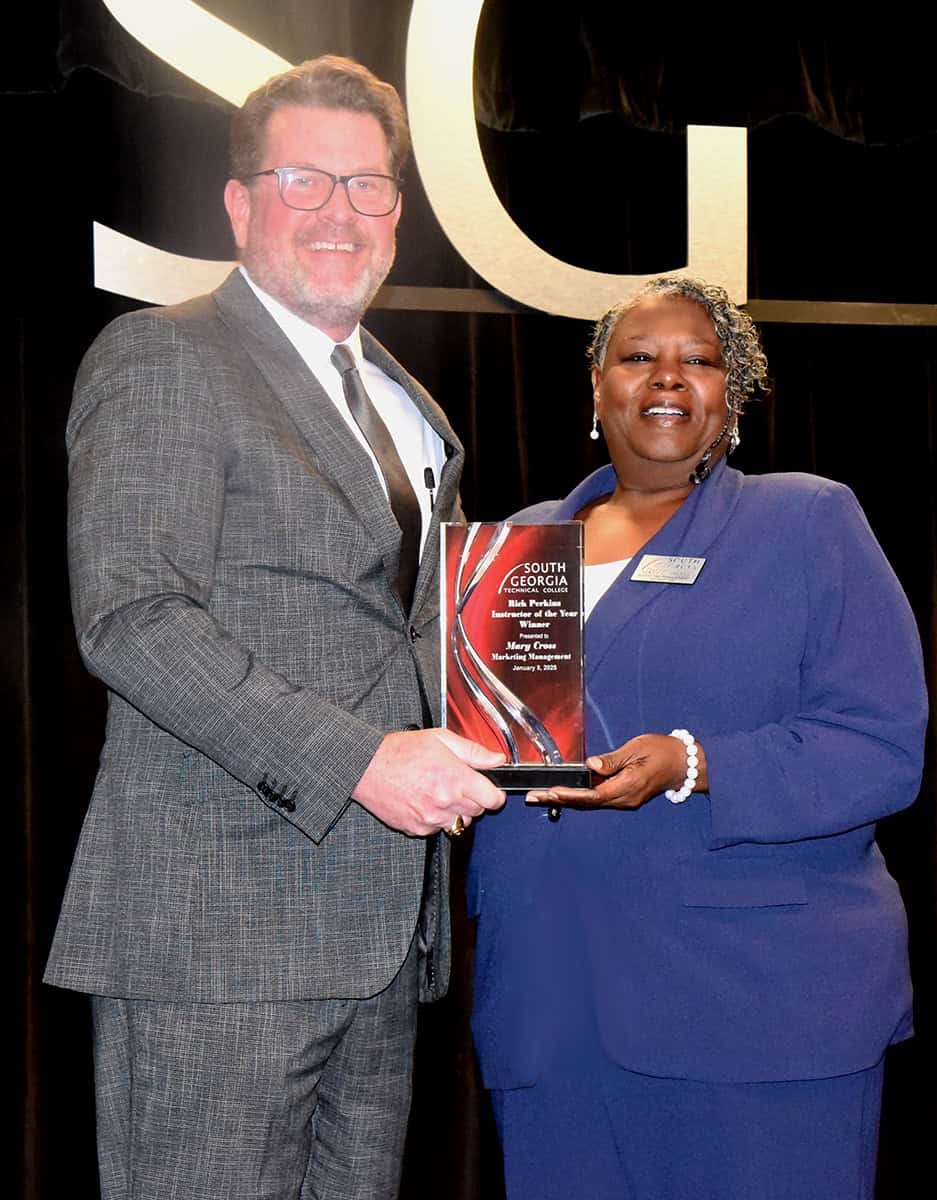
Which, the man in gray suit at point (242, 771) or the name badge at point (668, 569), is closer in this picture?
the man in gray suit at point (242, 771)

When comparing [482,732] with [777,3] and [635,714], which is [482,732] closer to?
[635,714]

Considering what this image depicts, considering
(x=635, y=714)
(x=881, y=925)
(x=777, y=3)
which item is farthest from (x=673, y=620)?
(x=777, y=3)

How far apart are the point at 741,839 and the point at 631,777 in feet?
0.70

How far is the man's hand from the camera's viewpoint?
1633 mm

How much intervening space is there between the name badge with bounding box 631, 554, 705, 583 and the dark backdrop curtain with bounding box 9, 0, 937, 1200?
4.95 feet

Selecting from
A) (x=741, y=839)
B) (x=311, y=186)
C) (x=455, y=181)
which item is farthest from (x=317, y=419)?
(x=455, y=181)

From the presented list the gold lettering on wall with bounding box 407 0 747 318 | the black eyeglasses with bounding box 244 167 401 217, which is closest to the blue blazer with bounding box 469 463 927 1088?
the black eyeglasses with bounding box 244 167 401 217

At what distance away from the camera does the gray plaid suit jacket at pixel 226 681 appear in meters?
1.64

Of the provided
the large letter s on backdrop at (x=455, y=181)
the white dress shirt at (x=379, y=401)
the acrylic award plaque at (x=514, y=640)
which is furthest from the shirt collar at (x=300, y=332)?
the large letter s on backdrop at (x=455, y=181)

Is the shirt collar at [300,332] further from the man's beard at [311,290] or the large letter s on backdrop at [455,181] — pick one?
the large letter s on backdrop at [455,181]

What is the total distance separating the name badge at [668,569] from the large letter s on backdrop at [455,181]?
1.46 meters

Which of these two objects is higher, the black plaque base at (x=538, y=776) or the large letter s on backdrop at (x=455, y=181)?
the large letter s on backdrop at (x=455, y=181)

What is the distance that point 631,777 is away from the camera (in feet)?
6.13

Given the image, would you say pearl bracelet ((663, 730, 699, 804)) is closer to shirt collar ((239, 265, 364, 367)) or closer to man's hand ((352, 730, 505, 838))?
man's hand ((352, 730, 505, 838))
